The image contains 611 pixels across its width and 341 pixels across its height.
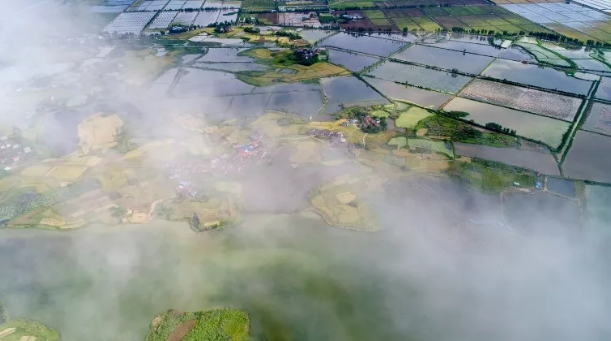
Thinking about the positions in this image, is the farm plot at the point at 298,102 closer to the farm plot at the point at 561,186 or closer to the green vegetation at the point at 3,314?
the farm plot at the point at 561,186

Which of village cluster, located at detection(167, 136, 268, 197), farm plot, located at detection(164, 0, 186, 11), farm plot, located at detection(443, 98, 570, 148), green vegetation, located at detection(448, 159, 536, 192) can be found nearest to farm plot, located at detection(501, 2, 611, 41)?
farm plot, located at detection(443, 98, 570, 148)

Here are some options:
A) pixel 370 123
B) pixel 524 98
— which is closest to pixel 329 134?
pixel 370 123

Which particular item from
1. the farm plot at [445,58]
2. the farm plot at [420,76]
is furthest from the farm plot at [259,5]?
the farm plot at [420,76]

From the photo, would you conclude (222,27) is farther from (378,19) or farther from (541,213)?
(541,213)

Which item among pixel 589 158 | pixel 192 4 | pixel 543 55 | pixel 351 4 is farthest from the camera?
Answer: pixel 192 4

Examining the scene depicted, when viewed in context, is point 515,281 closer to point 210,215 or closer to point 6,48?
point 210,215
